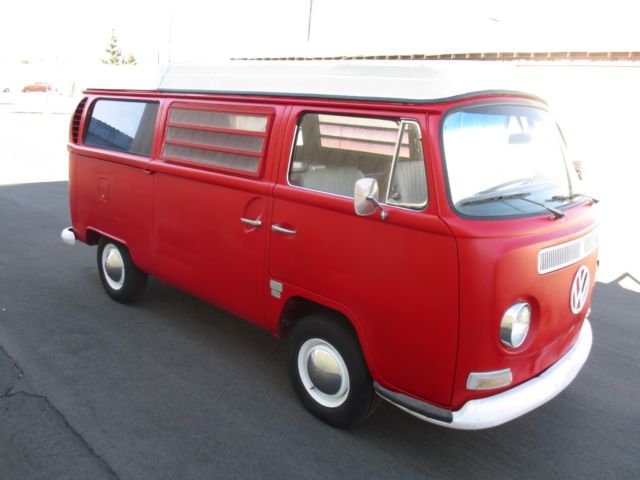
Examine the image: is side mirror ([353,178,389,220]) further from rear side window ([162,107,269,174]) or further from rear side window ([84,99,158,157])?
rear side window ([84,99,158,157])

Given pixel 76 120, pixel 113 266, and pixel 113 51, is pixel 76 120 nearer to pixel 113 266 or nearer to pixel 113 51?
pixel 113 266

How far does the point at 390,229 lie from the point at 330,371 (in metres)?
1.04

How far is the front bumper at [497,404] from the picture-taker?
2861mm

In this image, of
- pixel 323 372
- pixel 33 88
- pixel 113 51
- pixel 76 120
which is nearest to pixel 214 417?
pixel 323 372

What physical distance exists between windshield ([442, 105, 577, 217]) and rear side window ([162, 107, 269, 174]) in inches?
52.2

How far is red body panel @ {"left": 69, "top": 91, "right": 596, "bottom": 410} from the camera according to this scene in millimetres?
2803

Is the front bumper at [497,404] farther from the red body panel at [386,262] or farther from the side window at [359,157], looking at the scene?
the side window at [359,157]

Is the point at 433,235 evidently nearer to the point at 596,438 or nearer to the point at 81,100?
the point at 596,438

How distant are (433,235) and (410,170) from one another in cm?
39

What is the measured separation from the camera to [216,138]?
4113 mm

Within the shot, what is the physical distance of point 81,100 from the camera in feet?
18.4

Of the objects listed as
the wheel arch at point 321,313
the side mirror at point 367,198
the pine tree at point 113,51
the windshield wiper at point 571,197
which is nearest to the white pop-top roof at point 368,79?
the side mirror at point 367,198

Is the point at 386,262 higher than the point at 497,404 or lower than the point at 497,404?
higher

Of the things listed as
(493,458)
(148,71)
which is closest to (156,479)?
(493,458)
